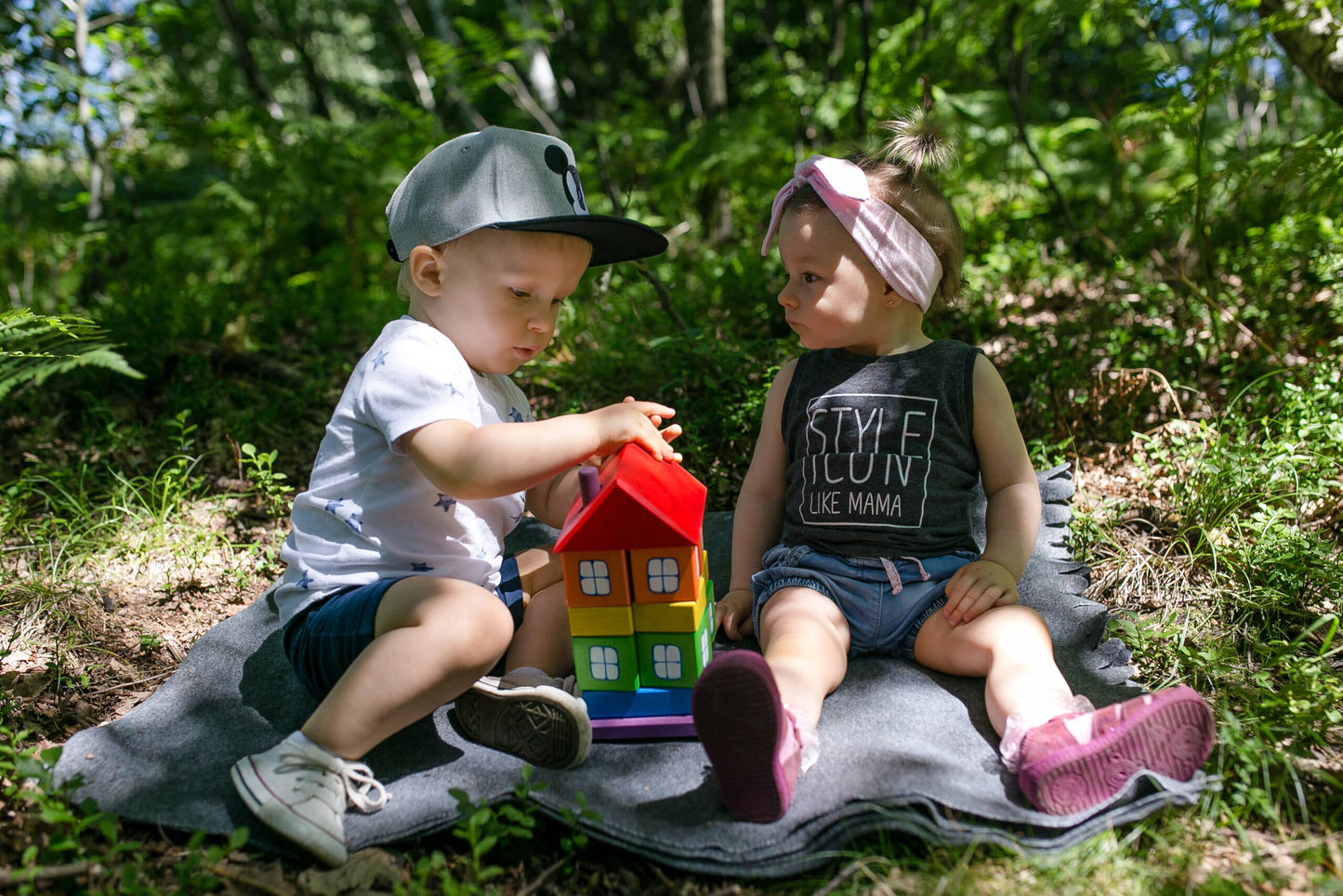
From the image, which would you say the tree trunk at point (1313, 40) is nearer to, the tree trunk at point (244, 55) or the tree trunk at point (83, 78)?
the tree trunk at point (83, 78)

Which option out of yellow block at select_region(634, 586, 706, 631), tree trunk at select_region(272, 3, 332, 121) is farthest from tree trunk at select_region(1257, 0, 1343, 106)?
tree trunk at select_region(272, 3, 332, 121)

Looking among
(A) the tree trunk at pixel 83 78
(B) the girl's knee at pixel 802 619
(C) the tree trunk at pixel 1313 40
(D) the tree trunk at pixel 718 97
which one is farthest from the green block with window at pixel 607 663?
(A) the tree trunk at pixel 83 78

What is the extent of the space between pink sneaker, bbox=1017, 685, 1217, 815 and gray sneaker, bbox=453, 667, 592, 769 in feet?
3.05

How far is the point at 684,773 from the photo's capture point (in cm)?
185

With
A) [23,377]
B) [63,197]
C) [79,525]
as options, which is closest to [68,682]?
[79,525]

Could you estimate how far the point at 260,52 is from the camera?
13688 mm

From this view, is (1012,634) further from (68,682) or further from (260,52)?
(260,52)

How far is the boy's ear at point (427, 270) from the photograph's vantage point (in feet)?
6.75

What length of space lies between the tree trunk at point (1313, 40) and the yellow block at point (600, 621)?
121 inches

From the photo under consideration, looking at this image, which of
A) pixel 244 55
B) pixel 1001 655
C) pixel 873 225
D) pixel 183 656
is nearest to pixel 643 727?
pixel 1001 655

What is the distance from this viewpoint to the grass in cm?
157

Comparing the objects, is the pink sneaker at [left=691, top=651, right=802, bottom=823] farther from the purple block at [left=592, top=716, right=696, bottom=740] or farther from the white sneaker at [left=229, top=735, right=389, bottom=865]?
the white sneaker at [left=229, top=735, right=389, bottom=865]

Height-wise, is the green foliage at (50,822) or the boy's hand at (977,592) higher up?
the boy's hand at (977,592)

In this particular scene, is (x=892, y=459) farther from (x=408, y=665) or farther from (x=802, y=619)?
(x=408, y=665)
